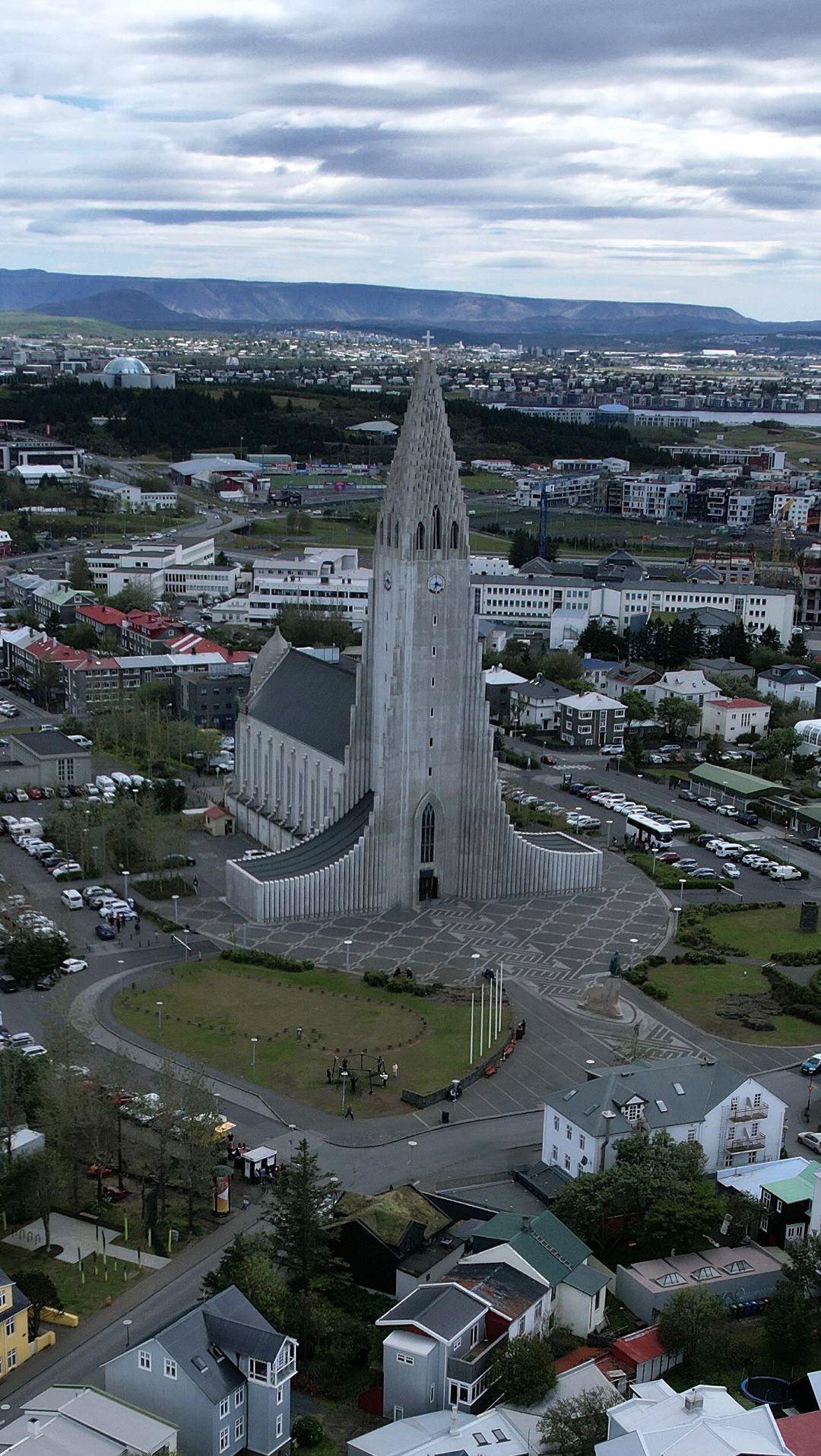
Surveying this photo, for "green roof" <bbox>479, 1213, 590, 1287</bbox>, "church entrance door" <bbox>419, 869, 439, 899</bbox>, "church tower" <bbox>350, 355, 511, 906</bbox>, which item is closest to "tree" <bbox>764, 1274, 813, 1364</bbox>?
"green roof" <bbox>479, 1213, 590, 1287</bbox>

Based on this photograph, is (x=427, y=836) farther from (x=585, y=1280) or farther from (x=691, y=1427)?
(x=691, y=1427)

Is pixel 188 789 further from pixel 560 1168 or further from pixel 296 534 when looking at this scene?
pixel 296 534

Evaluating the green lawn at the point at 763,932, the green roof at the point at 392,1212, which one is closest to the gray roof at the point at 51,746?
the green lawn at the point at 763,932

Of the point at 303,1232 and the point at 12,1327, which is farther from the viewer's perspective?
the point at 303,1232

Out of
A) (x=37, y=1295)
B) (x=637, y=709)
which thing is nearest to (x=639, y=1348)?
(x=37, y=1295)

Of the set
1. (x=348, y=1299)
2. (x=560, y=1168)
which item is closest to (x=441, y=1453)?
(x=348, y=1299)

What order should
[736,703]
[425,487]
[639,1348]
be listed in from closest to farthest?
[639,1348] < [425,487] < [736,703]
